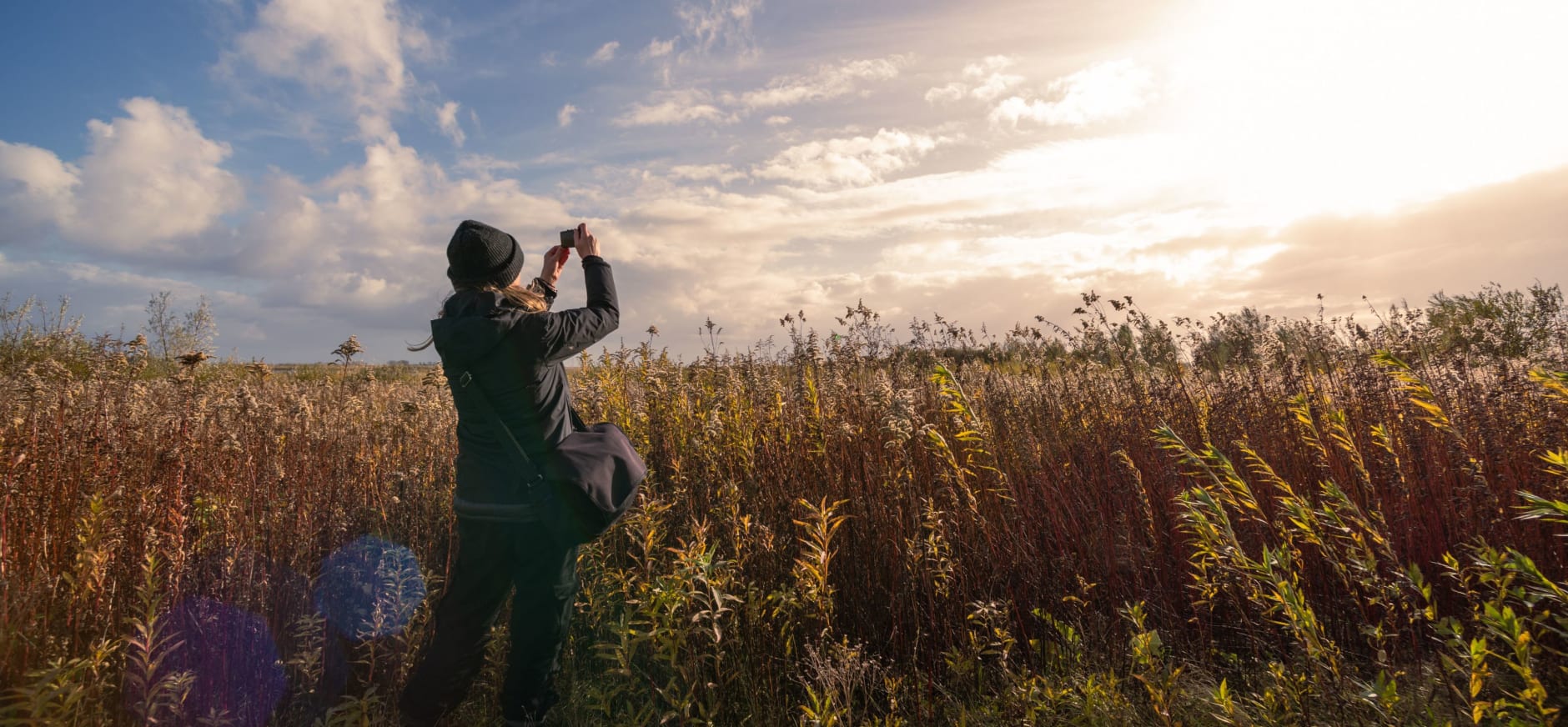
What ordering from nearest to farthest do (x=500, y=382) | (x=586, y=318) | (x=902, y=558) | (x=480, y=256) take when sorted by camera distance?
(x=500, y=382)
(x=480, y=256)
(x=586, y=318)
(x=902, y=558)

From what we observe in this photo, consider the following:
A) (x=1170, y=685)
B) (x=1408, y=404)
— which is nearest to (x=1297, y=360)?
(x=1408, y=404)

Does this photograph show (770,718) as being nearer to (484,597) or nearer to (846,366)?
(484,597)

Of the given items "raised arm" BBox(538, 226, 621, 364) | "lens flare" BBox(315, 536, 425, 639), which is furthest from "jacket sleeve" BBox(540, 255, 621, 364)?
"lens flare" BBox(315, 536, 425, 639)

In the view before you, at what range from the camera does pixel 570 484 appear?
252cm

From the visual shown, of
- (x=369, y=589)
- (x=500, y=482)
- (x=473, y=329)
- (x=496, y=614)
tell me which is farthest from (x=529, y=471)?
(x=369, y=589)

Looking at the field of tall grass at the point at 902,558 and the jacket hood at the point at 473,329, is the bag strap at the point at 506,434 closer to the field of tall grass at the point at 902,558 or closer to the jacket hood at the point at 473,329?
the jacket hood at the point at 473,329

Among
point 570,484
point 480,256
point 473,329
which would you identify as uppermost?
point 480,256

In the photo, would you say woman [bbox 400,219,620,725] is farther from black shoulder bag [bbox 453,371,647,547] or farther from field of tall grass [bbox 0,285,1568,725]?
field of tall grass [bbox 0,285,1568,725]

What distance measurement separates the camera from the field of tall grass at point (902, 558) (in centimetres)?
232

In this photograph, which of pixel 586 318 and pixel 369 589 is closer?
pixel 586 318

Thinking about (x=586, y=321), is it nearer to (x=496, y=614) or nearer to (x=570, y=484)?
(x=570, y=484)

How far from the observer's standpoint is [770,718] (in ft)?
9.03

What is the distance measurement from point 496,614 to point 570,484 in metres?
0.76

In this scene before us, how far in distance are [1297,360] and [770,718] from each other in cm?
516
